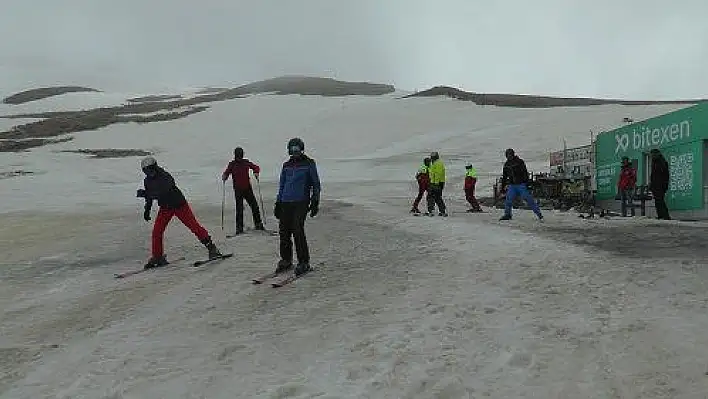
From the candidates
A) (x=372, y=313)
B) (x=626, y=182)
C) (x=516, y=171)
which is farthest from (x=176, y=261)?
(x=626, y=182)

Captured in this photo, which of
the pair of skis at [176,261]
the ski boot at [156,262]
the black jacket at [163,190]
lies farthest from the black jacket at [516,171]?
the ski boot at [156,262]

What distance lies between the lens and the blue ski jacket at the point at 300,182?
858cm

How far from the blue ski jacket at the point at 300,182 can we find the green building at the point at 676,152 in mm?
9915

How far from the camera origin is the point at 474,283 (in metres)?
7.45

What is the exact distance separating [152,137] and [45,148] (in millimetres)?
7019

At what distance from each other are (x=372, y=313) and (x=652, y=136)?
1308cm

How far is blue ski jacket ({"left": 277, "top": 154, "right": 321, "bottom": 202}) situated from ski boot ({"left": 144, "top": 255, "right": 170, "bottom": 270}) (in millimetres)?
2566

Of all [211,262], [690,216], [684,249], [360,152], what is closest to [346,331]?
[211,262]

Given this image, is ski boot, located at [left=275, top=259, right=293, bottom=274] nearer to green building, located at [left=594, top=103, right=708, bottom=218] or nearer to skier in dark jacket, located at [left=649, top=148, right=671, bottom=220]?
skier in dark jacket, located at [left=649, top=148, right=671, bottom=220]

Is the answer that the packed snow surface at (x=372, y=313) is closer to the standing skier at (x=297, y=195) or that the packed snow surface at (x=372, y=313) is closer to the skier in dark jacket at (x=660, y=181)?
the standing skier at (x=297, y=195)

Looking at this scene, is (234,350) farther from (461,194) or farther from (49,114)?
(49,114)

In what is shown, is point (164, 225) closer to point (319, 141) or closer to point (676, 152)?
point (676, 152)

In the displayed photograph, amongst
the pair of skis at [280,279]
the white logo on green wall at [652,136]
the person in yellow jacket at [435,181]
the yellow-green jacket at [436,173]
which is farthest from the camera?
the yellow-green jacket at [436,173]

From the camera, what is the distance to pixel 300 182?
339 inches
